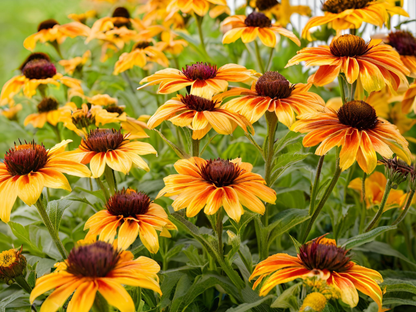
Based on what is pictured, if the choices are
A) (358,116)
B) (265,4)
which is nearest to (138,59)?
(265,4)

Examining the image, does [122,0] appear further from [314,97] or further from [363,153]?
[363,153]

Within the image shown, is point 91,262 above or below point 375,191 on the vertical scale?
above

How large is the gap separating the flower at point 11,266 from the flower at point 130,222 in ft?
0.40

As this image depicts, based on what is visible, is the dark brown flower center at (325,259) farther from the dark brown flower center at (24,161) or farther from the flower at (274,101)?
the dark brown flower center at (24,161)

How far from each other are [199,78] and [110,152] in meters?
0.19

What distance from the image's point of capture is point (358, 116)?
0.62 metres

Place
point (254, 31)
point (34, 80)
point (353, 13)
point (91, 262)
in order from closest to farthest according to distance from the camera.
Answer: point (91, 262) < point (353, 13) < point (254, 31) < point (34, 80)

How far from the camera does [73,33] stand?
125 cm

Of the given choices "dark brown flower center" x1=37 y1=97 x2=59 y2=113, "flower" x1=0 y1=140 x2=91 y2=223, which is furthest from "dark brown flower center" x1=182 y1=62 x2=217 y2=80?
"dark brown flower center" x1=37 y1=97 x2=59 y2=113

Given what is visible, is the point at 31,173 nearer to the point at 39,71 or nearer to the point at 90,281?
the point at 90,281

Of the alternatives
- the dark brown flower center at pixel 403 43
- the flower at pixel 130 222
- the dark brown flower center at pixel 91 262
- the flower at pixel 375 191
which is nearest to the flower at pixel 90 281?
the dark brown flower center at pixel 91 262

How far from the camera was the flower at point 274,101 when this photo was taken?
628 millimetres

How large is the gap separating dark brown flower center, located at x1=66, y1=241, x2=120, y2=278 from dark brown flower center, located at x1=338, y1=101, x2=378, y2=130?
1.33 feet

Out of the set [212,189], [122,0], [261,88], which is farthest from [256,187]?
[122,0]
